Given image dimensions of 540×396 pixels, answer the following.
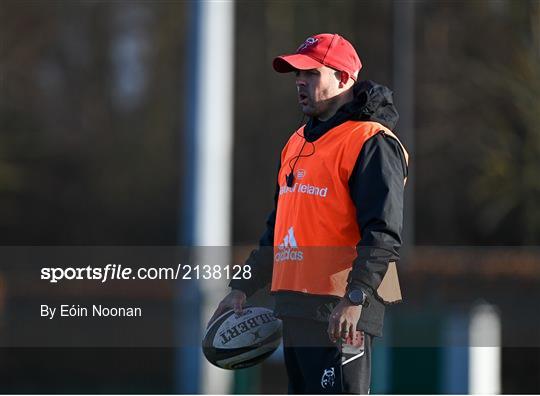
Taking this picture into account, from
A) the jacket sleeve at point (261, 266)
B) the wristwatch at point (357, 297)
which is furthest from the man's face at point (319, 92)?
the wristwatch at point (357, 297)

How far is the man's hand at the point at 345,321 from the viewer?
182 inches

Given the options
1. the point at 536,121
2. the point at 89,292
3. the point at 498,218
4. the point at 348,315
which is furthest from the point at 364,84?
the point at 498,218

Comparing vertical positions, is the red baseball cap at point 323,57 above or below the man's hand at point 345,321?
above

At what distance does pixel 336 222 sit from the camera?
4902 mm

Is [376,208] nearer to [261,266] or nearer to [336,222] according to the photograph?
[336,222]

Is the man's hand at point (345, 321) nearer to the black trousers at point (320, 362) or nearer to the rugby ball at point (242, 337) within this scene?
the black trousers at point (320, 362)

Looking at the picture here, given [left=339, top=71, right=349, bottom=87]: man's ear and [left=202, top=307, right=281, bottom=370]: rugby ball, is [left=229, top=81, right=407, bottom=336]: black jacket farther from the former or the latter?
[left=202, top=307, right=281, bottom=370]: rugby ball

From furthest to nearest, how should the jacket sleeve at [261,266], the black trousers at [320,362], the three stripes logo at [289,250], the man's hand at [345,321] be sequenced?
the jacket sleeve at [261,266]
the three stripes logo at [289,250]
the black trousers at [320,362]
the man's hand at [345,321]

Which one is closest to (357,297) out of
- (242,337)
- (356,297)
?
(356,297)

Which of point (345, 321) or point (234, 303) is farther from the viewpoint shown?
point (234, 303)

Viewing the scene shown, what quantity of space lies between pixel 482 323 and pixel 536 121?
1065 centimetres

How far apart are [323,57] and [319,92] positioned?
5.7 inches

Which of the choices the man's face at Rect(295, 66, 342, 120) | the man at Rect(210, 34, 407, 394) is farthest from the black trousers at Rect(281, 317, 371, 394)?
the man's face at Rect(295, 66, 342, 120)

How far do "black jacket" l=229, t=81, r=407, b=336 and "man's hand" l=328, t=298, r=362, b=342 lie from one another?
8 cm
